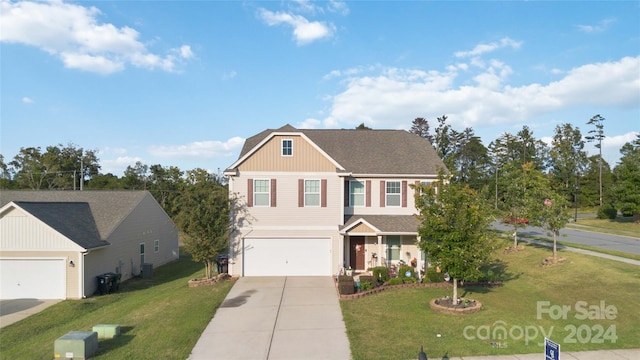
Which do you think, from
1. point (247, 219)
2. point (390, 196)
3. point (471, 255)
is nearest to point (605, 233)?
point (390, 196)

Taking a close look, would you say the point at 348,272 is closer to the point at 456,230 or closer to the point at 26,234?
the point at 456,230

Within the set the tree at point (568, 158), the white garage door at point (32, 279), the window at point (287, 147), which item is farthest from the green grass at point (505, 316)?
the tree at point (568, 158)

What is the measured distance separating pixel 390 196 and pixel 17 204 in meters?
19.2

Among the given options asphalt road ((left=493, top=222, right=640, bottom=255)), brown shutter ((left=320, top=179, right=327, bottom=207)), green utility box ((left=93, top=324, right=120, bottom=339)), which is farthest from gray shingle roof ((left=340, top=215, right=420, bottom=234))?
green utility box ((left=93, top=324, right=120, bottom=339))

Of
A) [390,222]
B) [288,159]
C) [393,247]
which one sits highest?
[288,159]

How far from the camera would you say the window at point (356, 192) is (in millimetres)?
21031

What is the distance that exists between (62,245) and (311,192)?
12.7m

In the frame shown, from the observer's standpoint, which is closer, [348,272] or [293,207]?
[348,272]

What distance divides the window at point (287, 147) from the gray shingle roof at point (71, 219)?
11057 mm

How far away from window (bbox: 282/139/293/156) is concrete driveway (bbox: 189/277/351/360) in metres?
6.92

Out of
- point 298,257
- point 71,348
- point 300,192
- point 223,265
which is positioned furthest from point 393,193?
point 71,348

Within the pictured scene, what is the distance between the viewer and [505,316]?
13117 mm

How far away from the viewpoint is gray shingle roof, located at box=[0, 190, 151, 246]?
2162 centimetres

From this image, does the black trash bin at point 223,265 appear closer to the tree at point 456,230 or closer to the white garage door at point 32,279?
the white garage door at point 32,279
